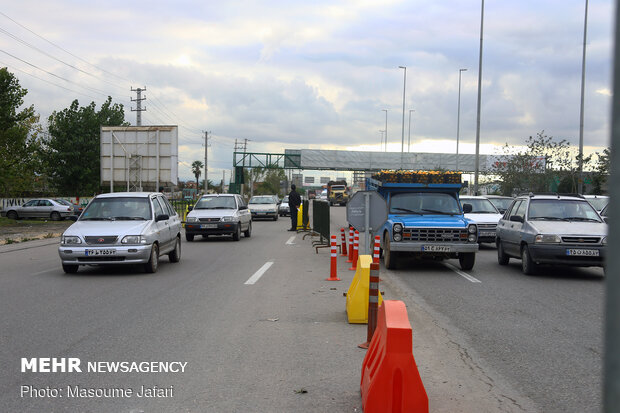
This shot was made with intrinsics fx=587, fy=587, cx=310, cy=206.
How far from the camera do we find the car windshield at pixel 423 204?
1456cm

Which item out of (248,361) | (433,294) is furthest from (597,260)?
(248,361)

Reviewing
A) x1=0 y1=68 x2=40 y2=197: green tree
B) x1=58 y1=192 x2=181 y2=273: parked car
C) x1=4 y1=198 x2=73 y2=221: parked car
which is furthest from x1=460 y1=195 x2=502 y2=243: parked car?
x1=4 y1=198 x2=73 y2=221: parked car

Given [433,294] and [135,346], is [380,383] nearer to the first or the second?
[135,346]

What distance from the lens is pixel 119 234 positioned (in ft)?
39.0

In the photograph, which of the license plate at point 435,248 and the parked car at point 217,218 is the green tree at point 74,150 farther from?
the license plate at point 435,248

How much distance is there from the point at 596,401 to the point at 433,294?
5510 mm

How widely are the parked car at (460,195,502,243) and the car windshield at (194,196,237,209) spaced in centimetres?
879

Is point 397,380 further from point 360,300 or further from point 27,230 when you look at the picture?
point 27,230

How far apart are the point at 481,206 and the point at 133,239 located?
13.4 meters

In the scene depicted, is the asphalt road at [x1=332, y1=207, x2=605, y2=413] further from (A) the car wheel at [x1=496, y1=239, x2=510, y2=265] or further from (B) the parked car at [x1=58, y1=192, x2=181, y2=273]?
(B) the parked car at [x1=58, y1=192, x2=181, y2=273]

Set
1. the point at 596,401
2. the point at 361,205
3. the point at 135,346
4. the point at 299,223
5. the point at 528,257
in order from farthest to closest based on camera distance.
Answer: the point at 299,223 < the point at 528,257 < the point at 361,205 < the point at 135,346 < the point at 596,401

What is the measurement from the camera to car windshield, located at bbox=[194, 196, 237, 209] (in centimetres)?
2262

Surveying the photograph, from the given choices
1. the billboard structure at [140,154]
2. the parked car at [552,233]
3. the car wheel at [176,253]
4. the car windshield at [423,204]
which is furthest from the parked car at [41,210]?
the parked car at [552,233]

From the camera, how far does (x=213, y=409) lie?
4.50 meters
